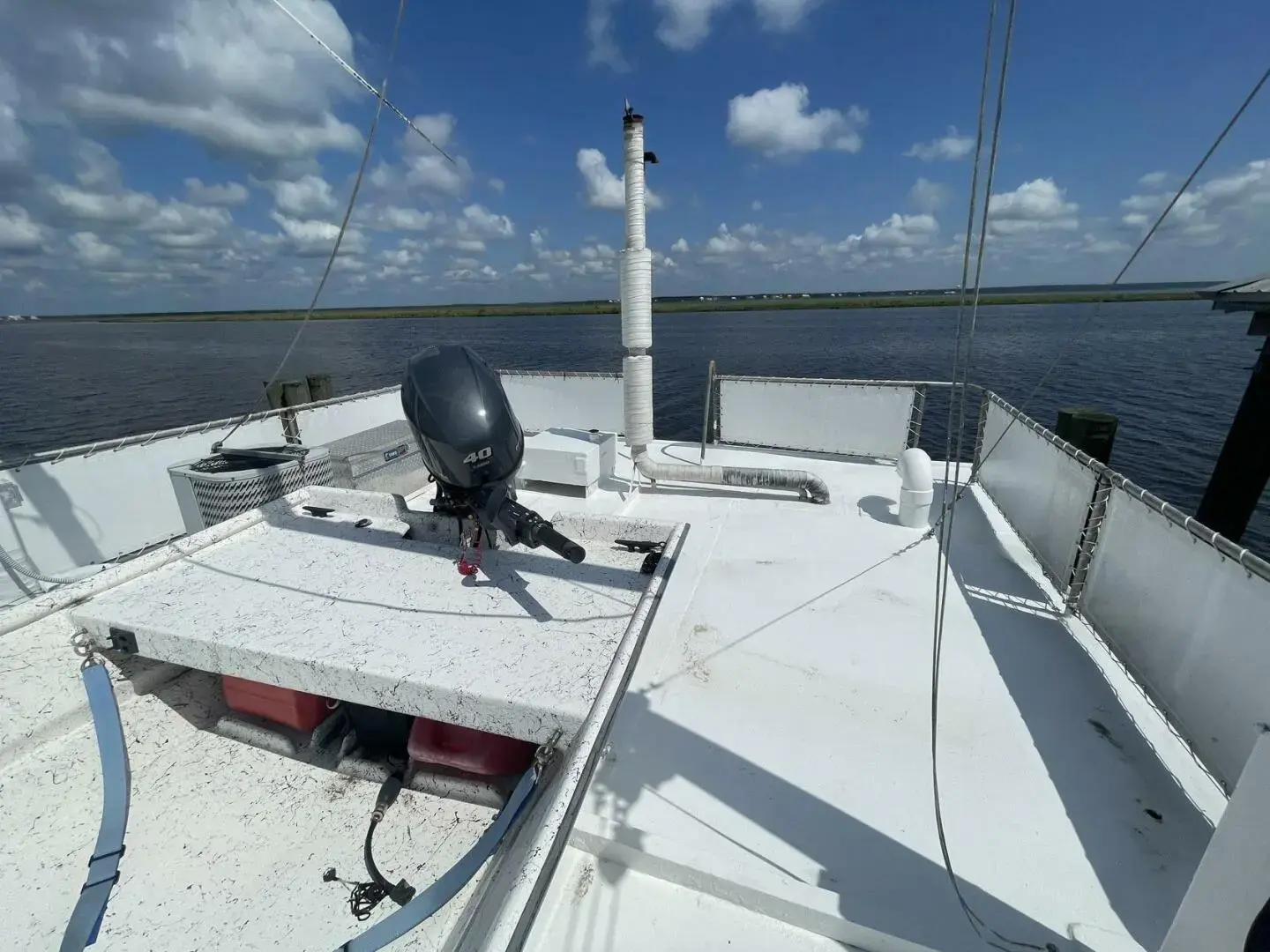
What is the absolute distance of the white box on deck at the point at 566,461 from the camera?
214 inches

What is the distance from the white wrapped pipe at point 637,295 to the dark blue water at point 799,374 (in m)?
3.15

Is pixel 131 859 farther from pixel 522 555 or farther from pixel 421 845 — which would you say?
pixel 522 555

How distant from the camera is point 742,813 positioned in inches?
84.4

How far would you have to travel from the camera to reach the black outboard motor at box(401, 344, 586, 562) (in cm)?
275

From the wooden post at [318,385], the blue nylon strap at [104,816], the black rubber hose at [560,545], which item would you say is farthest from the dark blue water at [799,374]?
the wooden post at [318,385]

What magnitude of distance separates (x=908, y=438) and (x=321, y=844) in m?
6.37

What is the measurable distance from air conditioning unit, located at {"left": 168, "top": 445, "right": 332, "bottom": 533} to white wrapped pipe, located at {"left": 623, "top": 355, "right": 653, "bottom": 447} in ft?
8.53

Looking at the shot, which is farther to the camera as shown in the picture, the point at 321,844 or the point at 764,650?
the point at 764,650

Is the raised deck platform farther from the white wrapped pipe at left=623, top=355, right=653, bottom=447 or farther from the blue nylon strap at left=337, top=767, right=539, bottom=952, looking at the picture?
the white wrapped pipe at left=623, top=355, right=653, bottom=447

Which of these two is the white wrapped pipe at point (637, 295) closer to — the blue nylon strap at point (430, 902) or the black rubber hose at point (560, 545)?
the black rubber hose at point (560, 545)

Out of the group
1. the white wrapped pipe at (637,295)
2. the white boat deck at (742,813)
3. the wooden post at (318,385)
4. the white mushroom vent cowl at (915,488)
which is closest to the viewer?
the white boat deck at (742,813)

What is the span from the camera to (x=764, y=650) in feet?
10.3

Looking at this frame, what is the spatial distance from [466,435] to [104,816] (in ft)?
6.42

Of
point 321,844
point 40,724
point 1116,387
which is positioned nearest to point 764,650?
point 321,844
